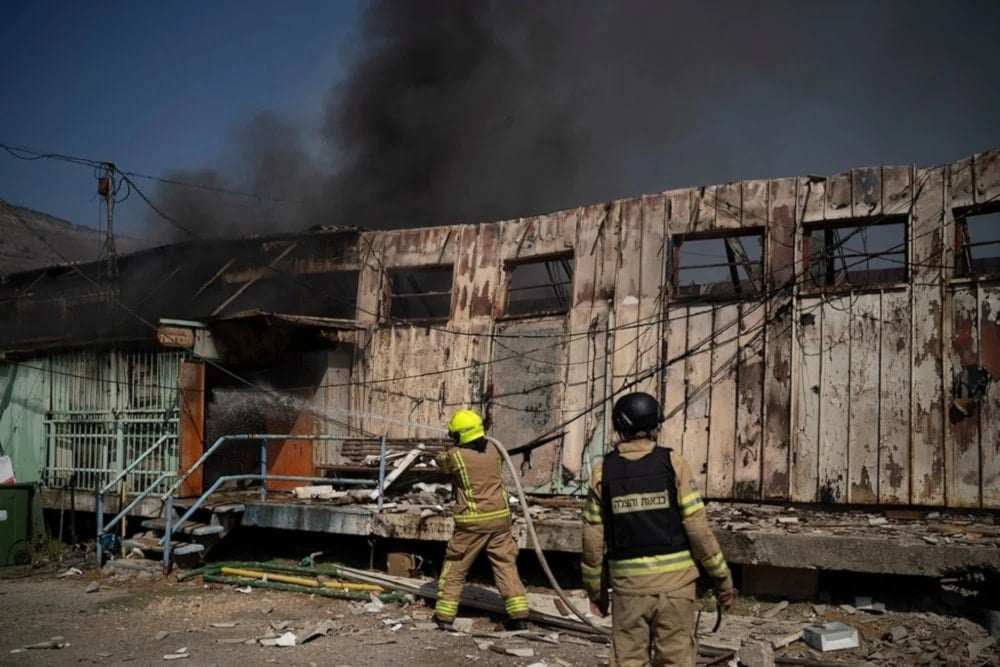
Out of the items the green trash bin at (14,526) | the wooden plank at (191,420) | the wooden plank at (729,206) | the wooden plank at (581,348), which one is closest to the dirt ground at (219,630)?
the green trash bin at (14,526)

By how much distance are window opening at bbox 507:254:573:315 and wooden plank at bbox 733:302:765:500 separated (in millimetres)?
2605

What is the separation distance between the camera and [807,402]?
10195 mm

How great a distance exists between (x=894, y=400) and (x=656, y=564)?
6545 mm

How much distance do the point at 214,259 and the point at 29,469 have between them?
203 inches

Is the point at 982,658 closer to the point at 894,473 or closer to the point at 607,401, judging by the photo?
the point at 894,473

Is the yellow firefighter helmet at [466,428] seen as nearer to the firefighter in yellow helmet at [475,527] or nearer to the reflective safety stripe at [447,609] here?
the firefighter in yellow helmet at [475,527]

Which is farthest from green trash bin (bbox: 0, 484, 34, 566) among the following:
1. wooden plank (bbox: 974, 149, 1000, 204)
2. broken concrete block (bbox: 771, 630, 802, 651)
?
wooden plank (bbox: 974, 149, 1000, 204)

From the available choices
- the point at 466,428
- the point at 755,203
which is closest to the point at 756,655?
the point at 466,428

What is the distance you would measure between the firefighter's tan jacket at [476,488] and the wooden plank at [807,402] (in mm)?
4233

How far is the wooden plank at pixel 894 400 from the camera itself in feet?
31.5

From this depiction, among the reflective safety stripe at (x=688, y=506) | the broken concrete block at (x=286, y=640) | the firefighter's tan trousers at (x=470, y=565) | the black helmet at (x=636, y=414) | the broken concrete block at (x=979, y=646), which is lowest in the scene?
the broken concrete block at (x=286, y=640)

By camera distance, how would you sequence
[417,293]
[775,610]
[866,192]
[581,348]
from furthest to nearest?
1. [417,293]
2. [581,348]
3. [866,192]
4. [775,610]

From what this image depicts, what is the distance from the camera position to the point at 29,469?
1546cm

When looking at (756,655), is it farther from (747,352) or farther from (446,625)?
(747,352)
